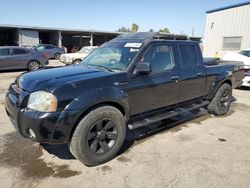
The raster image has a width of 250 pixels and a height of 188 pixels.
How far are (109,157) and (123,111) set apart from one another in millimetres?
754

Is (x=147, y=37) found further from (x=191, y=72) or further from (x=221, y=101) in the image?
(x=221, y=101)

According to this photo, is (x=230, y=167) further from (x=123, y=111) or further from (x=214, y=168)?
(x=123, y=111)

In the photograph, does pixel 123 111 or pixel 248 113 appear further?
pixel 248 113

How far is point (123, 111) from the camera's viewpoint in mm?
3666

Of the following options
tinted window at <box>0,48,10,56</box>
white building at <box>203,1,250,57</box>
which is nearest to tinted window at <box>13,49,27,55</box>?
tinted window at <box>0,48,10,56</box>

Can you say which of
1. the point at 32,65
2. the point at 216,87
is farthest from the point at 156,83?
the point at 32,65

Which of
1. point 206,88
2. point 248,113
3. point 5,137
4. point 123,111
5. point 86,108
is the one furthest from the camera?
point 248,113

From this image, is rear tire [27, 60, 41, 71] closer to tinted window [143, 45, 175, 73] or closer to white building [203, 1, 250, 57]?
tinted window [143, 45, 175, 73]

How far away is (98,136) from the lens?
338 centimetres

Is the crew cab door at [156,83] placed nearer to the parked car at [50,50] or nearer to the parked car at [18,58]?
the parked car at [18,58]

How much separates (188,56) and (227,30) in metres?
15.5


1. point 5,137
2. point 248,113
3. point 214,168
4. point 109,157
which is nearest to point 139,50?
point 109,157

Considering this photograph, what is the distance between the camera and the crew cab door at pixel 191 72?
453cm

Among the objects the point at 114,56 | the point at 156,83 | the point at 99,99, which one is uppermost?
the point at 114,56
